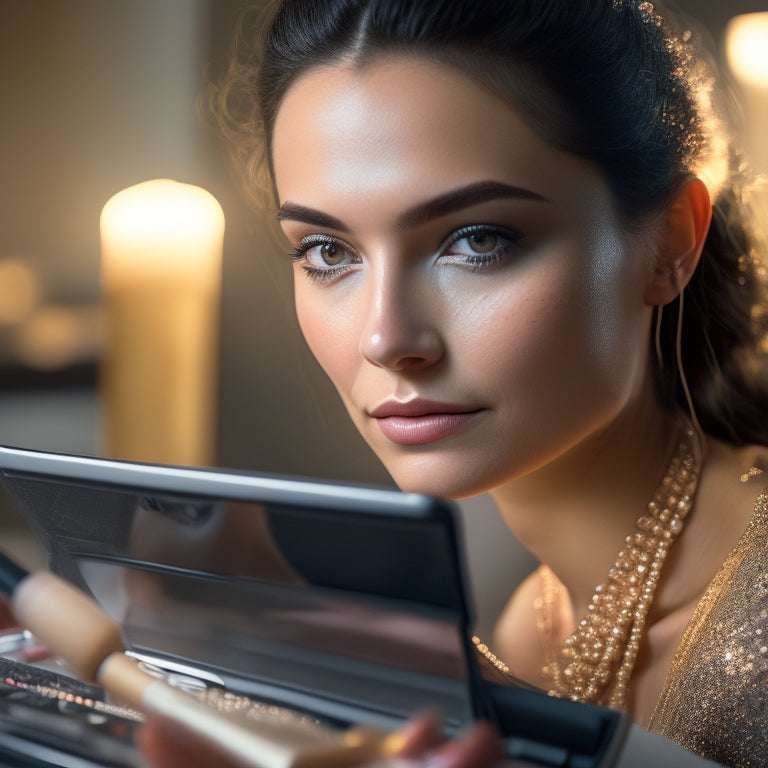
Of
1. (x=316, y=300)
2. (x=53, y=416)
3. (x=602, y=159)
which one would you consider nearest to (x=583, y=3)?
(x=602, y=159)

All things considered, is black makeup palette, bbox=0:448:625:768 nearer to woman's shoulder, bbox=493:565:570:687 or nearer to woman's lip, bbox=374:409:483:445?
→ woman's lip, bbox=374:409:483:445

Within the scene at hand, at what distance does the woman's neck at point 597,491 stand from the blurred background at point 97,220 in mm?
681

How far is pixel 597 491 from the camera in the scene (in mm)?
571

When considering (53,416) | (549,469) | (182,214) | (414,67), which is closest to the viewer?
(414,67)

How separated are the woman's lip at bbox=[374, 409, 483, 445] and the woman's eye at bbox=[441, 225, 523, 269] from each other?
0.25 ft

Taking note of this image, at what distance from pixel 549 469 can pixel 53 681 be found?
33 cm

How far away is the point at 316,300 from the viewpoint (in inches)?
21.3

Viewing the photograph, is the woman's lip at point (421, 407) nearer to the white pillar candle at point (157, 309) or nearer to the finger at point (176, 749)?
the finger at point (176, 749)

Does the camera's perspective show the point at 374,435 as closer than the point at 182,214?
Yes

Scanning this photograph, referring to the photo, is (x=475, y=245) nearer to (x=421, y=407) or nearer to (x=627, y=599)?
(x=421, y=407)

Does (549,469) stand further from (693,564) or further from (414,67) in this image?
(414,67)

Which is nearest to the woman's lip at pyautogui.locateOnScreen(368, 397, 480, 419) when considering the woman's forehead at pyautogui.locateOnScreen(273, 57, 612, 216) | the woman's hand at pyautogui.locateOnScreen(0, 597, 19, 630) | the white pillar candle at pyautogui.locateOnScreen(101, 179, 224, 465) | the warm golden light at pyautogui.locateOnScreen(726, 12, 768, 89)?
the woman's forehead at pyautogui.locateOnScreen(273, 57, 612, 216)

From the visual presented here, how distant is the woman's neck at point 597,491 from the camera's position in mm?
564

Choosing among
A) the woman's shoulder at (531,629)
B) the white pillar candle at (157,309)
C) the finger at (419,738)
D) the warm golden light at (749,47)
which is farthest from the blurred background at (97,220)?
the finger at (419,738)
